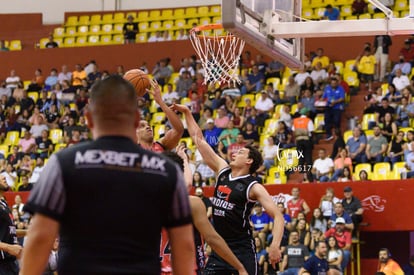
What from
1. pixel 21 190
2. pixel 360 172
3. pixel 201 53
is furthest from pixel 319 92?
pixel 21 190

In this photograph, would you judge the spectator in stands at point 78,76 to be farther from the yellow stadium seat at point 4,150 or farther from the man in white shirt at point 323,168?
the man in white shirt at point 323,168

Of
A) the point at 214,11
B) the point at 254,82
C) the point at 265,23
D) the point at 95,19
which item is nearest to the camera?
the point at 265,23

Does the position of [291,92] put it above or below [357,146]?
above

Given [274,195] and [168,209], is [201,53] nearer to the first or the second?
[274,195]

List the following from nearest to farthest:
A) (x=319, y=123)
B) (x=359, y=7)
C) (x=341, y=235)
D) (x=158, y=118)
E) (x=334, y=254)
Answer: (x=334, y=254), (x=341, y=235), (x=319, y=123), (x=158, y=118), (x=359, y=7)

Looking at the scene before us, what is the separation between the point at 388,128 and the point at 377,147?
1.96 feet

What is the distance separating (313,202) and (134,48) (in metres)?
11.7

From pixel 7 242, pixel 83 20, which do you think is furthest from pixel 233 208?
pixel 83 20

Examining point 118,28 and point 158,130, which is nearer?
point 158,130

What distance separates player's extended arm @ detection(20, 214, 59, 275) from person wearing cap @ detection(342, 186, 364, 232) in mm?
14309

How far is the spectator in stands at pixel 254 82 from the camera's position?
24.1 metres

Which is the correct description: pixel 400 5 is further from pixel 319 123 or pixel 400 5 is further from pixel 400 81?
pixel 319 123

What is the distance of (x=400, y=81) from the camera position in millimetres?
21641

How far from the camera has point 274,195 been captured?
61.5 ft
